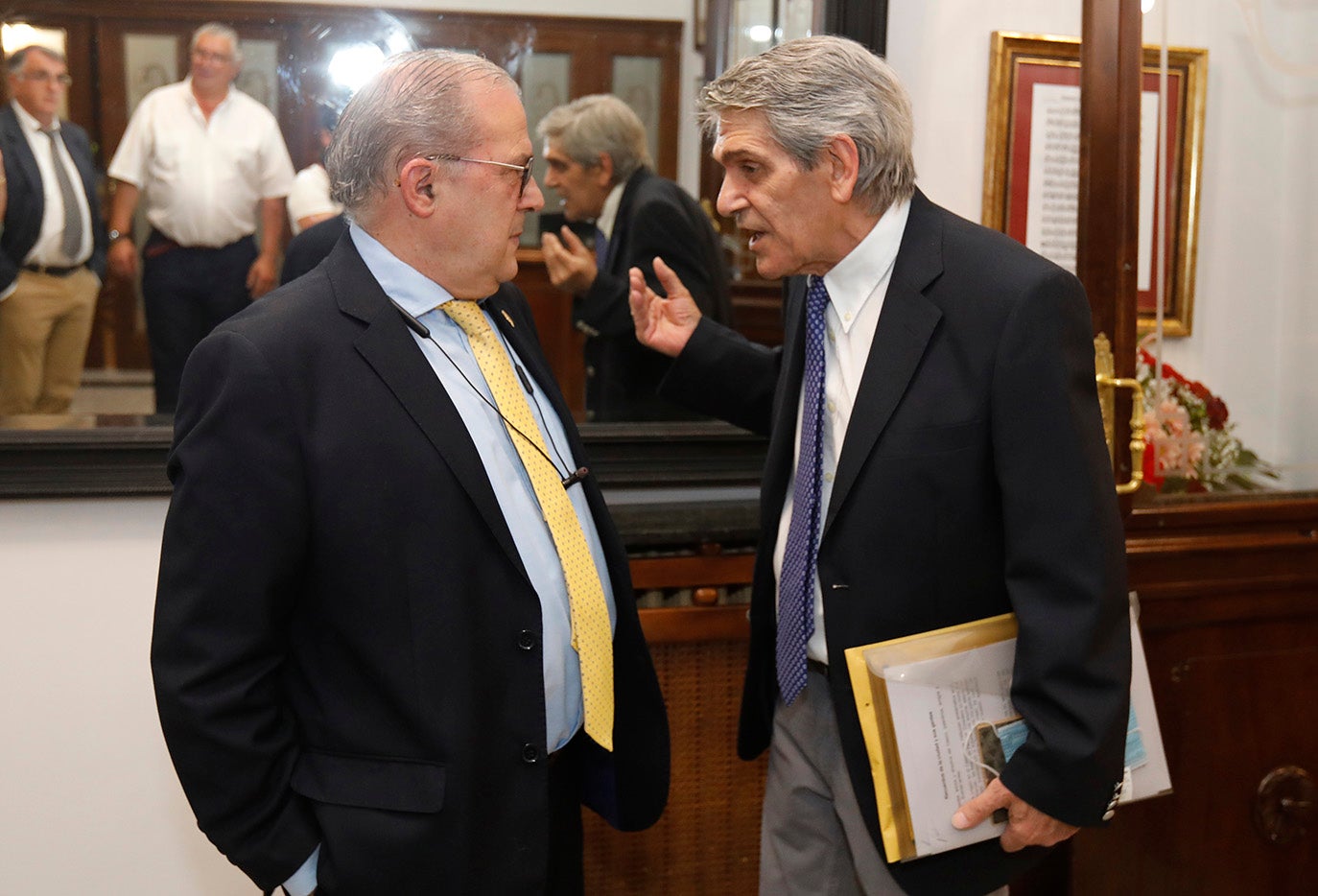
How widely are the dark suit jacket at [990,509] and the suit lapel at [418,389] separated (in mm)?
498

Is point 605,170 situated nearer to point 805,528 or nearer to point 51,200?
point 51,200

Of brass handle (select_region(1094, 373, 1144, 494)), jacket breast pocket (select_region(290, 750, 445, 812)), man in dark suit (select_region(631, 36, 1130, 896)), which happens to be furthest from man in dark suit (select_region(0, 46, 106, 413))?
brass handle (select_region(1094, 373, 1144, 494))

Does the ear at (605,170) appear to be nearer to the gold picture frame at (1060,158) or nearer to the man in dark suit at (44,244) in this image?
the gold picture frame at (1060,158)

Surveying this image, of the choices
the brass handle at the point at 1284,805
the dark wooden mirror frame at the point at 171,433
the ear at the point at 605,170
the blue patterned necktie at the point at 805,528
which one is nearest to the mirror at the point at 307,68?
the dark wooden mirror frame at the point at 171,433

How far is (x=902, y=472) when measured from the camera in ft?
5.19

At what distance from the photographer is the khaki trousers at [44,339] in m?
2.37

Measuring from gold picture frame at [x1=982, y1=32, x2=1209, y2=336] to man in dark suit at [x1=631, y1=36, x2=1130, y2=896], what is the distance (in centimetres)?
105

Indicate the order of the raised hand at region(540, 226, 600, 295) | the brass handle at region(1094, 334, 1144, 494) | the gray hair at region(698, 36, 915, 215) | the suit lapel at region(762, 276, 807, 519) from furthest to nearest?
the raised hand at region(540, 226, 600, 295) → the brass handle at region(1094, 334, 1144, 494) → the suit lapel at region(762, 276, 807, 519) → the gray hair at region(698, 36, 915, 215)

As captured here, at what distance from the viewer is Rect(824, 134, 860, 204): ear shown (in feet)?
5.39

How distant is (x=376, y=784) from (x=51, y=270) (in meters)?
1.59

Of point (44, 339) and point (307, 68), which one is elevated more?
point (307, 68)

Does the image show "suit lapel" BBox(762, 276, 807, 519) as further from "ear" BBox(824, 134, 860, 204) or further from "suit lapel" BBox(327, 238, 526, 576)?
"suit lapel" BBox(327, 238, 526, 576)

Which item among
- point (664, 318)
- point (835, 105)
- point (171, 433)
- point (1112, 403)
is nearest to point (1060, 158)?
point (1112, 403)

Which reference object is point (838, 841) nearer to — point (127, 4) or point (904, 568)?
point (904, 568)
